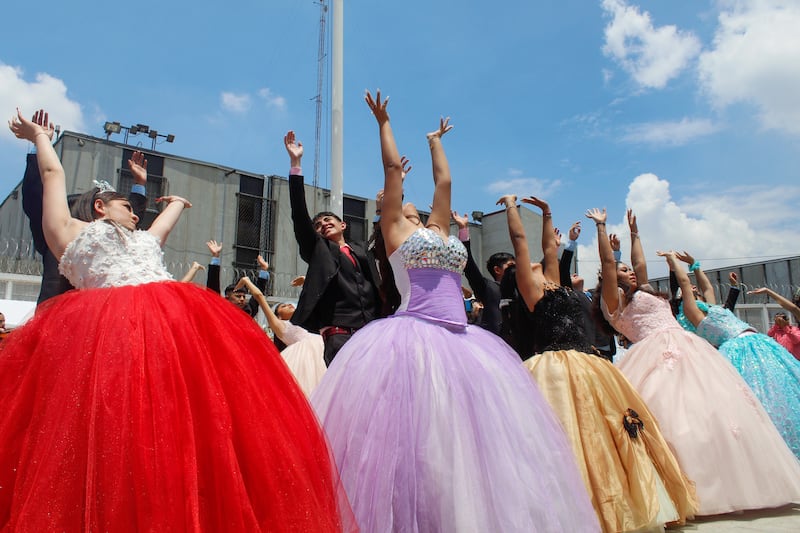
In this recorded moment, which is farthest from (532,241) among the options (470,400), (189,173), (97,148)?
(470,400)

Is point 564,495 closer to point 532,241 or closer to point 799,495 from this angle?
point 799,495

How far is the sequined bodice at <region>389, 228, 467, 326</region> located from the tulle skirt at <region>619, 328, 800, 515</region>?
2038mm

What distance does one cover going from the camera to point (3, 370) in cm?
233

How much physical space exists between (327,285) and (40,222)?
5.77 feet

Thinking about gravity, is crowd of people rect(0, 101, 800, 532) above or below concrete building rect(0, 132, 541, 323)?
below

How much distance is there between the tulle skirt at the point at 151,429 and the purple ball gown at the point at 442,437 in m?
0.25

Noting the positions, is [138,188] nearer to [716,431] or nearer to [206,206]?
[716,431]

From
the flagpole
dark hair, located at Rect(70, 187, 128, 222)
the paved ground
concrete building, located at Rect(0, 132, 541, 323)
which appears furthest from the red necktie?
concrete building, located at Rect(0, 132, 541, 323)

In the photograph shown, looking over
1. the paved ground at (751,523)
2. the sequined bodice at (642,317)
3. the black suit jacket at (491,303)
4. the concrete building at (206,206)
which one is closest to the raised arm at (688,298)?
the sequined bodice at (642,317)

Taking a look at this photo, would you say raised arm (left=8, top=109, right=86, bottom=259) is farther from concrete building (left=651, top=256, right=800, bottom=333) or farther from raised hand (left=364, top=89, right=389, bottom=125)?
concrete building (left=651, top=256, right=800, bottom=333)

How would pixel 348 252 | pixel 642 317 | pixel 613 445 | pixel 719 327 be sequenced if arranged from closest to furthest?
pixel 613 445 → pixel 348 252 → pixel 642 317 → pixel 719 327

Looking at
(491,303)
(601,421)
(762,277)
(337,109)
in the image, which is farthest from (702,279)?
(762,277)

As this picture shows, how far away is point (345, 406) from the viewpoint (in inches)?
108

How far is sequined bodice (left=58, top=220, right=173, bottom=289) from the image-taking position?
2781 millimetres
